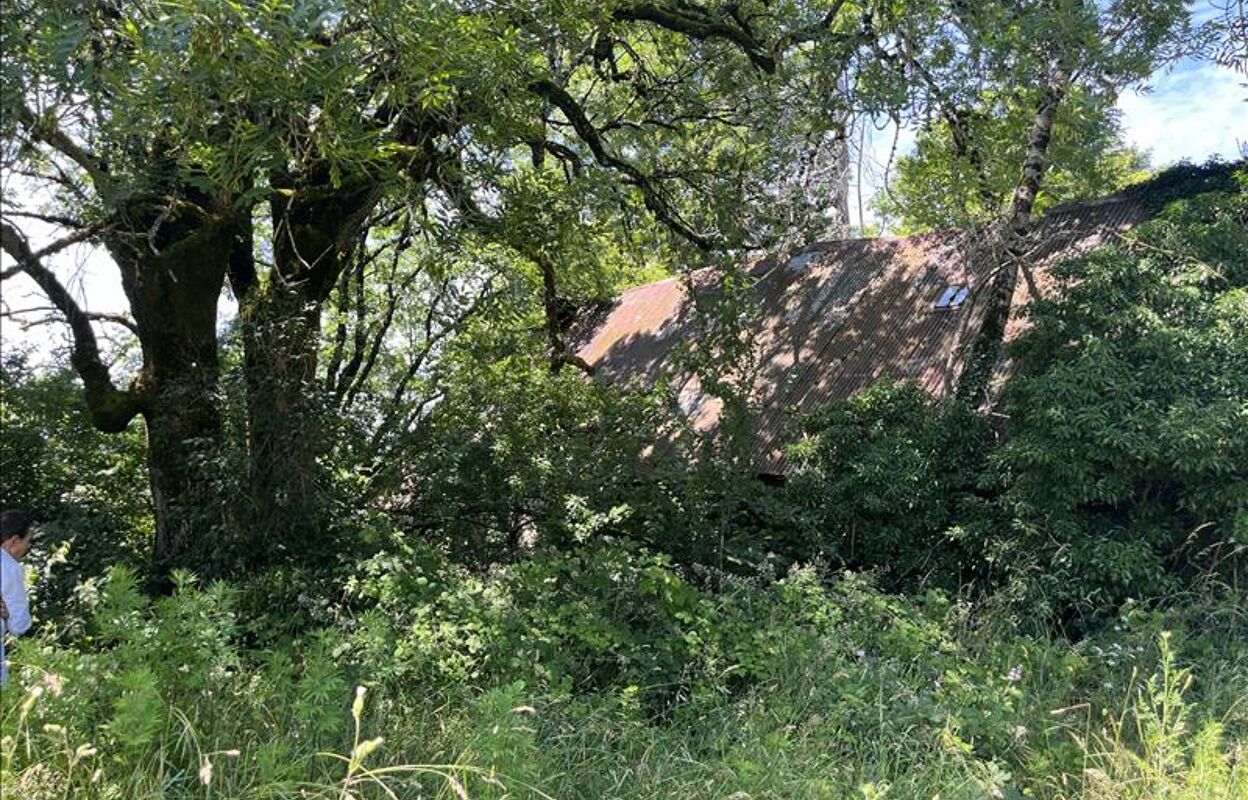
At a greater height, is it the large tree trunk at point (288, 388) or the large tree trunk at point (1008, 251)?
the large tree trunk at point (1008, 251)

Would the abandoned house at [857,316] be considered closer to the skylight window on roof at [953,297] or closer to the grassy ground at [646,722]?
the skylight window on roof at [953,297]

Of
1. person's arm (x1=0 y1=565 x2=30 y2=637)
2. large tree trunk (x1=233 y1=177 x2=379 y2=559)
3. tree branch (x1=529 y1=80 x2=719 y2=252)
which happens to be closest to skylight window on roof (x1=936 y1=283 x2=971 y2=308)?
tree branch (x1=529 y1=80 x2=719 y2=252)

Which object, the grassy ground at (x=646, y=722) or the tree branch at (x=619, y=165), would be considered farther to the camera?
the tree branch at (x=619, y=165)

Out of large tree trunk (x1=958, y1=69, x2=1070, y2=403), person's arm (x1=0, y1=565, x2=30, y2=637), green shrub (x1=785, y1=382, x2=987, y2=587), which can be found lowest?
person's arm (x1=0, y1=565, x2=30, y2=637)

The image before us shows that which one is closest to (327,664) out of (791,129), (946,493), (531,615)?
(531,615)

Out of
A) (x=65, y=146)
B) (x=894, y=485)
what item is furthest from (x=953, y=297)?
(x=65, y=146)

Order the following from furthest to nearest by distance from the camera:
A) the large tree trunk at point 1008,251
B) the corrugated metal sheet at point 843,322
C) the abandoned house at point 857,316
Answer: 1. the corrugated metal sheet at point 843,322
2. the abandoned house at point 857,316
3. the large tree trunk at point 1008,251

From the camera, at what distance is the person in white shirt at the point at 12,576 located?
3729 mm

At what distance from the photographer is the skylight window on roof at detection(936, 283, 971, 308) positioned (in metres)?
12.6

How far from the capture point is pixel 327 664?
12.6ft

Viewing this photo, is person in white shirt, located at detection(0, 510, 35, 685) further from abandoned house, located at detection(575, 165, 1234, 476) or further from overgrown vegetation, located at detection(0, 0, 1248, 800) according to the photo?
abandoned house, located at detection(575, 165, 1234, 476)

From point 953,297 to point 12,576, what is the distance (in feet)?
39.2

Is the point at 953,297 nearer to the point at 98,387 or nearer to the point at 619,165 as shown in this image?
the point at 619,165

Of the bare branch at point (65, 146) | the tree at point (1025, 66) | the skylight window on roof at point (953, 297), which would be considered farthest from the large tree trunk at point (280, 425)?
the skylight window on roof at point (953, 297)
